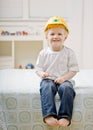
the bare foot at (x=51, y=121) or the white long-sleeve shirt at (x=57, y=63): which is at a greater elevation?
the white long-sleeve shirt at (x=57, y=63)

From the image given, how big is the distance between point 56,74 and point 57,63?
51mm

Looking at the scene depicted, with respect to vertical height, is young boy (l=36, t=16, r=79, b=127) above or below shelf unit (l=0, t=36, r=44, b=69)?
above

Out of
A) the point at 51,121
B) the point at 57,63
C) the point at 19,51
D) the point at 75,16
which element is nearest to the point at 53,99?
the point at 51,121

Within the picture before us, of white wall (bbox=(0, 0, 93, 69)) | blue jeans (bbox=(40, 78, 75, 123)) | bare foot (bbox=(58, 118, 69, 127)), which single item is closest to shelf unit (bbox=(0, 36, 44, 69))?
white wall (bbox=(0, 0, 93, 69))

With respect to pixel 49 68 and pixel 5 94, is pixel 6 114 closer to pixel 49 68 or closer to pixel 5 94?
pixel 5 94

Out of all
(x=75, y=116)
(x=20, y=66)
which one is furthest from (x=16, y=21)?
(x=75, y=116)

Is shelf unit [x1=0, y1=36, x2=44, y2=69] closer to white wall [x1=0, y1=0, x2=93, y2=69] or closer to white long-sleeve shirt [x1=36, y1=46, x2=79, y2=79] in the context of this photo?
white wall [x1=0, y1=0, x2=93, y2=69]

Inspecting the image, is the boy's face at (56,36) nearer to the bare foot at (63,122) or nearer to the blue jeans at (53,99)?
the blue jeans at (53,99)

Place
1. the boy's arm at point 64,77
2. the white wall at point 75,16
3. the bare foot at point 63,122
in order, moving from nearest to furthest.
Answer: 1. the bare foot at point 63,122
2. the boy's arm at point 64,77
3. the white wall at point 75,16

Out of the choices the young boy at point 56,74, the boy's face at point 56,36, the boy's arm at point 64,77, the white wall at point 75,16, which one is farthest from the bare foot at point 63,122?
the white wall at point 75,16

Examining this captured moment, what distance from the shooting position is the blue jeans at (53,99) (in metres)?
1.01

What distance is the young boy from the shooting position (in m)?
1.01

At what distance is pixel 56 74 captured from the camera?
116 centimetres

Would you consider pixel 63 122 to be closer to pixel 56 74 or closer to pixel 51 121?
pixel 51 121
